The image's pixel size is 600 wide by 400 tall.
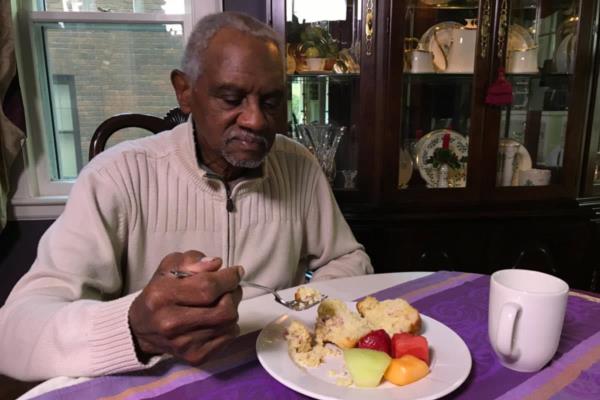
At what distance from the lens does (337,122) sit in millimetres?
1994

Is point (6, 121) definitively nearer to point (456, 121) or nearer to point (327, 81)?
point (327, 81)

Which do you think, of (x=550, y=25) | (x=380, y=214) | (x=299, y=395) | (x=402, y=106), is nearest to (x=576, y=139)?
(x=550, y=25)

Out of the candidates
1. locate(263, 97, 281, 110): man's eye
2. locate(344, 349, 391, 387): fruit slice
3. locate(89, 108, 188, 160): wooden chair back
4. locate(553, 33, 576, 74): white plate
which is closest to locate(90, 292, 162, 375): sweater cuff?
locate(344, 349, 391, 387): fruit slice

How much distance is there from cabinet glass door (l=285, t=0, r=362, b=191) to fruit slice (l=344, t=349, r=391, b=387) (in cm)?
132

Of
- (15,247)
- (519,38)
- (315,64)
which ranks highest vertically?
(519,38)

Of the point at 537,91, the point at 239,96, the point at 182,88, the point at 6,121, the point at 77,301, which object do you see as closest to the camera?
the point at 77,301

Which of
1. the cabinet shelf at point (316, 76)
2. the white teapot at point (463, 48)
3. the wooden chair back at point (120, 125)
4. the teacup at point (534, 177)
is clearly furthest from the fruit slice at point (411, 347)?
the teacup at point (534, 177)

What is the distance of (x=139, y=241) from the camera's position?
1090 mm

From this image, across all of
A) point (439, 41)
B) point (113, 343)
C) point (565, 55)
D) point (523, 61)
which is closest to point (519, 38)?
point (523, 61)

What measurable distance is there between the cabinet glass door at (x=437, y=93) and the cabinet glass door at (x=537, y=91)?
0.17 m

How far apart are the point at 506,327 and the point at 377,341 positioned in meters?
0.18

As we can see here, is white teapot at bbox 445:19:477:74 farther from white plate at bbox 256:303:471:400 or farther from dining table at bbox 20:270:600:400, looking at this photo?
white plate at bbox 256:303:471:400

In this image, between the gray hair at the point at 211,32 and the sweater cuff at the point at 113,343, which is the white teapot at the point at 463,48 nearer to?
the gray hair at the point at 211,32

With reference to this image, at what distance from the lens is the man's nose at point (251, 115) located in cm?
106
